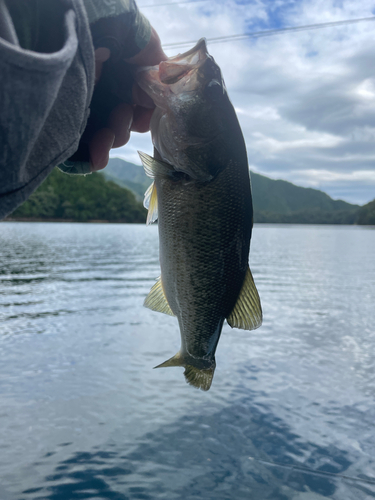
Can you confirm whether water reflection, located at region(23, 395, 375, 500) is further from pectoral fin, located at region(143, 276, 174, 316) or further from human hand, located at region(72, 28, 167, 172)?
human hand, located at region(72, 28, 167, 172)

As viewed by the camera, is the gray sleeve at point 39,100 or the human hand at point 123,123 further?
the human hand at point 123,123

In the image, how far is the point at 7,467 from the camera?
4055 mm

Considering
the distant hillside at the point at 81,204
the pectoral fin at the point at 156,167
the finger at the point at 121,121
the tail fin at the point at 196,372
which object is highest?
the distant hillside at the point at 81,204

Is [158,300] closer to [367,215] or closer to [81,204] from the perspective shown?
[81,204]

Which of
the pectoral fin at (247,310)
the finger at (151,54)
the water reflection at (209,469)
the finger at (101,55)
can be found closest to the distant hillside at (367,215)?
the water reflection at (209,469)

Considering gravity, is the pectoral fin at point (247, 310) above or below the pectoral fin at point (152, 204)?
below

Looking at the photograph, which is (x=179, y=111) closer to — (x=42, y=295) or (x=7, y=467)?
(x=7, y=467)

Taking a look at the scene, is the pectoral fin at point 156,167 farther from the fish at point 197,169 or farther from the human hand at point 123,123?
the human hand at point 123,123

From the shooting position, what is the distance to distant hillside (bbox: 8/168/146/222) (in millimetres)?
100500

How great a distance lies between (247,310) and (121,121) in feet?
4.42

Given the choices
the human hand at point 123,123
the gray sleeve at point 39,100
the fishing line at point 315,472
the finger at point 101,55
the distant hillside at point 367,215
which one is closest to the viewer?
→ the gray sleeve at point 39,100

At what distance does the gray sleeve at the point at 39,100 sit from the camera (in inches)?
38.3

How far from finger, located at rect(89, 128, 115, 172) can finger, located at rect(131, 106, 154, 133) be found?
20 centimetres

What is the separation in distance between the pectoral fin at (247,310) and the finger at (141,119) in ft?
3.85
